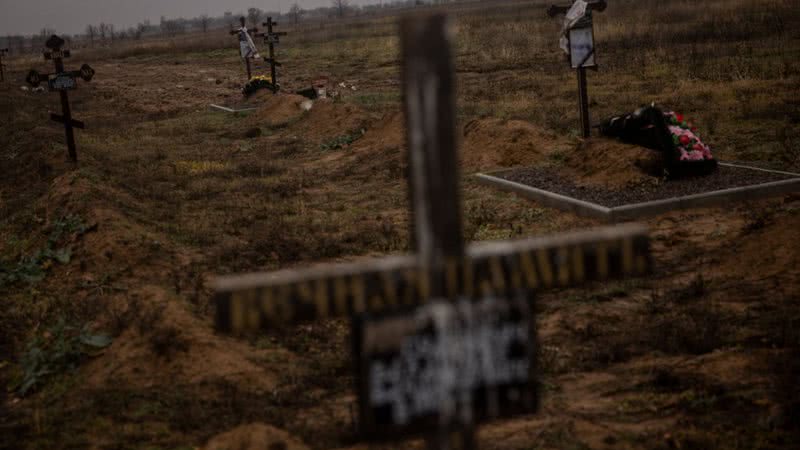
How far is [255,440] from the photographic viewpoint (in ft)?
17.0

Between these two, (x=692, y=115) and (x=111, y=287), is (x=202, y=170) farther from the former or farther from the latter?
(x=692, y=115)

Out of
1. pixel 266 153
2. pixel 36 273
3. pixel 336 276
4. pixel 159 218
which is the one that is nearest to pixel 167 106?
pixel 266 153

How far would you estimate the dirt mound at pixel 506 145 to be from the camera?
1529 cm

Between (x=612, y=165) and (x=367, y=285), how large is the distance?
35.1 feet

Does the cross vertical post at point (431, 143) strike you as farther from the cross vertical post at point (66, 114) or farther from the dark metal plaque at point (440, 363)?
the cross vertical post at point (66, 114)

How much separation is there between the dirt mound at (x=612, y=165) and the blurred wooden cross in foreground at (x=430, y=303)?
9.84 metres

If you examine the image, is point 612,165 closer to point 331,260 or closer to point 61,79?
point 331,260

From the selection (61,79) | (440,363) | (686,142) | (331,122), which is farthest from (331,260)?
(331,122)

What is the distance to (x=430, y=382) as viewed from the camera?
250 cm

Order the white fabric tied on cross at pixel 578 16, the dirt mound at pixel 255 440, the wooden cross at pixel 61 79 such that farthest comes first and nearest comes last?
the wooden cross at pixel 61 79
the white fabric tied on cross at pixel 578 16
the dirt mound at pixel 255 440

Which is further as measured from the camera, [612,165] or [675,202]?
[612,165]

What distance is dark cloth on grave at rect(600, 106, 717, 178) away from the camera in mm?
12133

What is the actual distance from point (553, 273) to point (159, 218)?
426 inches

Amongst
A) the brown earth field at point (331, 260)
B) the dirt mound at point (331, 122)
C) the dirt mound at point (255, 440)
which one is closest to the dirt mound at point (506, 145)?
the brown earth field at point (331, 260)
